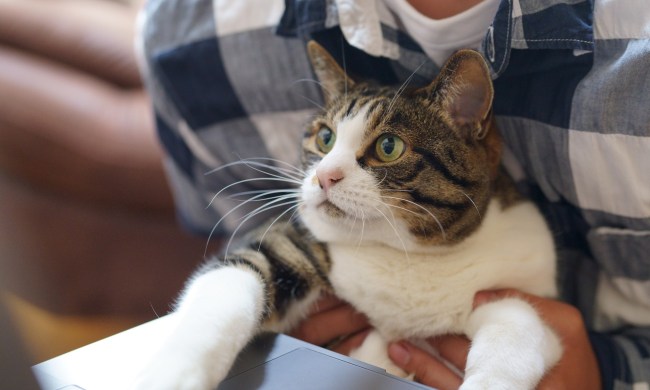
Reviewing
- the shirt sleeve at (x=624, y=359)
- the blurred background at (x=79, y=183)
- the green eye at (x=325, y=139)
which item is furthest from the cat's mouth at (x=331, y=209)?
the blurred background at (x=79, y=183)

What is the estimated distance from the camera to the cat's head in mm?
761

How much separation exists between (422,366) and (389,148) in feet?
1.05

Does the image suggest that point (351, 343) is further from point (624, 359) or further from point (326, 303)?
point (624, 359)

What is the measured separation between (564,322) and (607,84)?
0.35 metres

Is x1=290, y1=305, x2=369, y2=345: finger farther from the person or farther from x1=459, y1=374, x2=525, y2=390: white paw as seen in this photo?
x1=459, y1=374, x2=525, y2=390: white paw

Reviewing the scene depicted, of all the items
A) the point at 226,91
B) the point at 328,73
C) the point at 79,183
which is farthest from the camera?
the point at 79,183

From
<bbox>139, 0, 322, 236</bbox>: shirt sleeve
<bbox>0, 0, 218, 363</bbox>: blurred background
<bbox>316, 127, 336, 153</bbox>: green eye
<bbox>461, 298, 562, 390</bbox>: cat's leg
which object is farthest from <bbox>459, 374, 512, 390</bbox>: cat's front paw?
<bbox>0, 0, 218, 363</bbox>: blurred background

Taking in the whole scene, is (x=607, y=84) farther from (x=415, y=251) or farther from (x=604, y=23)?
(x=415, y=251)

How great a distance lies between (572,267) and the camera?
3.36 ft

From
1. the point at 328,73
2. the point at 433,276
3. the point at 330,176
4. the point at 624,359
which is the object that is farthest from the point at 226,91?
the point at 624,359

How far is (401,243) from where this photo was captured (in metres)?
0.81

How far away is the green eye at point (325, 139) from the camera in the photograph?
86cm

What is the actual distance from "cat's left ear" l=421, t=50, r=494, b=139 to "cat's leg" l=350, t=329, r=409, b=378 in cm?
34

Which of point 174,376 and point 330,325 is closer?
point 174,376
